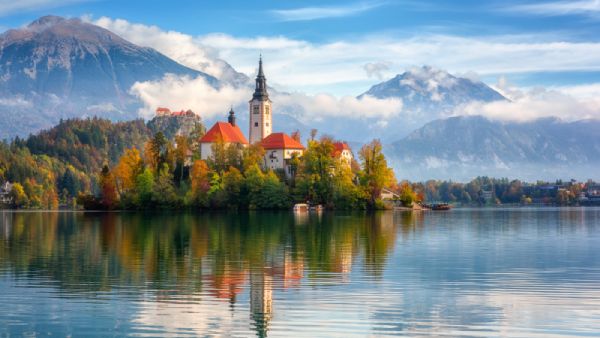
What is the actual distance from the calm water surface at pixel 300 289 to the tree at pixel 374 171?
228ft

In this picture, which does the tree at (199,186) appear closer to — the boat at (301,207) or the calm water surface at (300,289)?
the boat at (301,207)

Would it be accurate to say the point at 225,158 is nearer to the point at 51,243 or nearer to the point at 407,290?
the point at 51,243

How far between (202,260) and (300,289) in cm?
1122

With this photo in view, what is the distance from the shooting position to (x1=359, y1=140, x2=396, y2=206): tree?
4690 inches

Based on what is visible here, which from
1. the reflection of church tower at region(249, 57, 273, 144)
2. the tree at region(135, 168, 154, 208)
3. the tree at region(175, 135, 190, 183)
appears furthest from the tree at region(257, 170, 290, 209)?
the reflection of church tower at region(249, 57, 273, 144)

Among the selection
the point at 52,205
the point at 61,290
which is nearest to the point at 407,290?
the point at 61,290

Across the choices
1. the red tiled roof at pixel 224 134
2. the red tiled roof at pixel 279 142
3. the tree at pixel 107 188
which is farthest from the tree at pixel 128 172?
the red tiled roof at pixel 279 142

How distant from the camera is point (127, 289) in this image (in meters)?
27.6

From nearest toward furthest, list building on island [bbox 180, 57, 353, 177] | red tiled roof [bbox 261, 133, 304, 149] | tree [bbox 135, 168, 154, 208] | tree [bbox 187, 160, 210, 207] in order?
tree [bbox 187, 160, 210, 207] → tree [bbox 135, 168, 154, 208] → building on island [bbox 180, 57, 353, 177] → red tiled roof [bbox 261, 133, 304, 149]

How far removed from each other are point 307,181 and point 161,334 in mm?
99956

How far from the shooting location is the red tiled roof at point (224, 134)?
146 metres

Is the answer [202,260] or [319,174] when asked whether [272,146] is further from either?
[202,260]

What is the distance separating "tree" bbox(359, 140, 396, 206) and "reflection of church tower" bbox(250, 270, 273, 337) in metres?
87.2

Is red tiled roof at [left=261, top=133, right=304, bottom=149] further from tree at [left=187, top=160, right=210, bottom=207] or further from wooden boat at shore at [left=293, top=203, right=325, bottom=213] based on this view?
wooden boat at shore at [left=293, top=203, right=325, bottom=213]
